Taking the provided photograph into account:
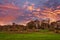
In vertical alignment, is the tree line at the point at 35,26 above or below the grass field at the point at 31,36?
above

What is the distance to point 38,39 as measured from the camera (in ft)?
32.0

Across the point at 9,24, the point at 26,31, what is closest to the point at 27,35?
the point at 26,31

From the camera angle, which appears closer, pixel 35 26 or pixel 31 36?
pixel 35 26

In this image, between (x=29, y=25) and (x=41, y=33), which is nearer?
(x=29, y=25)

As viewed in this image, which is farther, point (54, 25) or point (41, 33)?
point (41, 33)

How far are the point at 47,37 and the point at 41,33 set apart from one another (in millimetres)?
381

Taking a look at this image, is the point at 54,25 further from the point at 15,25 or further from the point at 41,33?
the point at 15,25

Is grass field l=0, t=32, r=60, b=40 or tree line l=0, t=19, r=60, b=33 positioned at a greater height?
tree line l=0, t=19, r=60, b=33

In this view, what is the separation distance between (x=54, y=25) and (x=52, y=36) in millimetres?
632

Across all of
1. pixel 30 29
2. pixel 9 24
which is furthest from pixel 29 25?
pixel 9 24

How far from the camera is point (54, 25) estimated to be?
9.90 metres

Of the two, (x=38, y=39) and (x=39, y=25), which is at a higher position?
(x=39, y=25)

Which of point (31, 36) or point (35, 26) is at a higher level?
point (35, 26)

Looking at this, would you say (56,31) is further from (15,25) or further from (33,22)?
(15,25)
